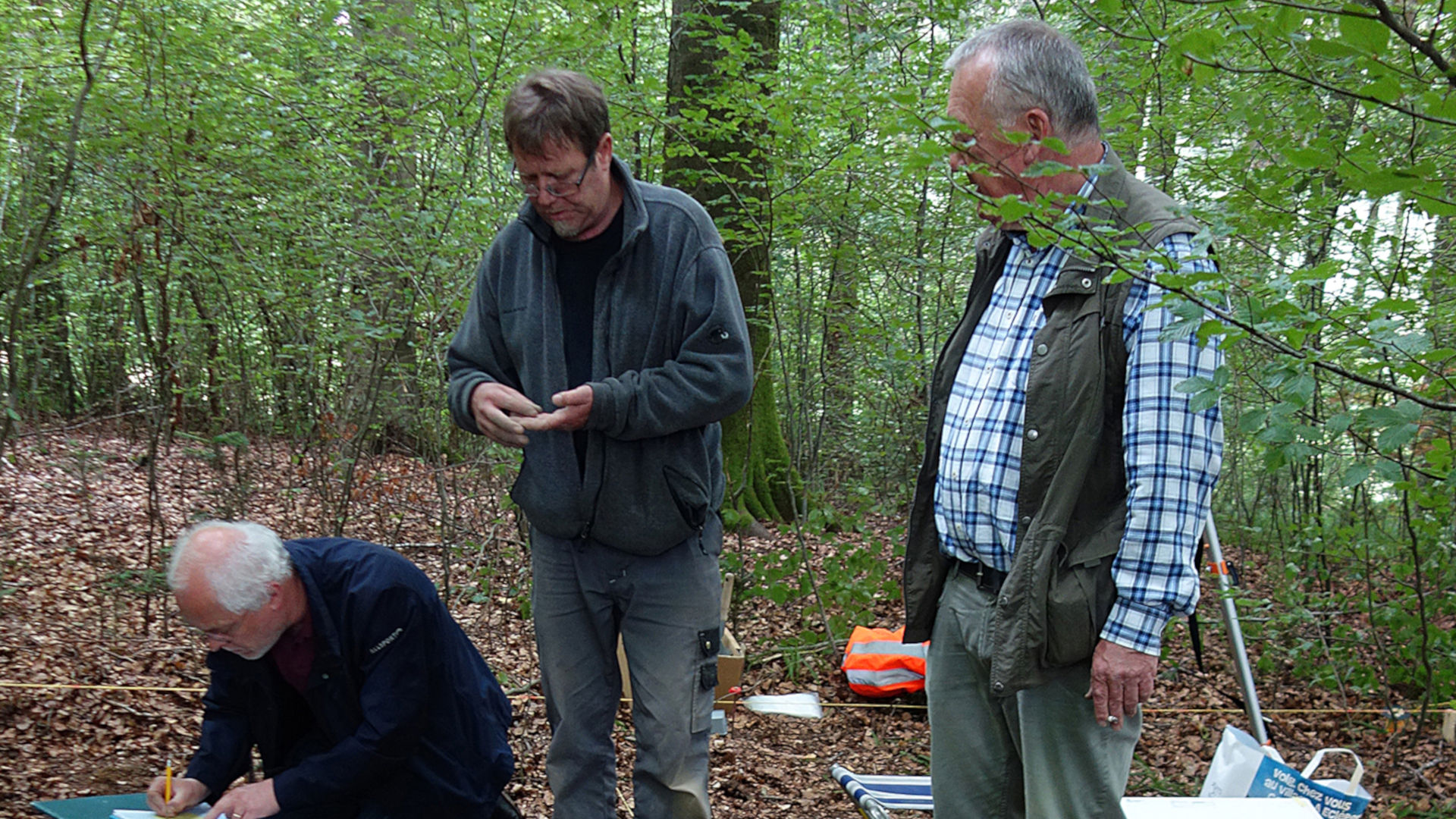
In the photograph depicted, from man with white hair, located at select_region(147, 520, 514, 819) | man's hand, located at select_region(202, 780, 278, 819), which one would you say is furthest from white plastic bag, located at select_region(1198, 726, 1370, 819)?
man's hand, located at select_region(202, 780, 278, 819)

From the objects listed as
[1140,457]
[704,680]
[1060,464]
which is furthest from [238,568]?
[1140,457]

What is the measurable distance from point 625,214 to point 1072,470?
120 cm

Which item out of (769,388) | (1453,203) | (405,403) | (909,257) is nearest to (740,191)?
(909,257)

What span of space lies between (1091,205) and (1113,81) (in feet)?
12.1

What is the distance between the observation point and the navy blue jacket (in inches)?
92.6

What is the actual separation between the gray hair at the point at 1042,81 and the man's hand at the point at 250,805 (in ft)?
6.52

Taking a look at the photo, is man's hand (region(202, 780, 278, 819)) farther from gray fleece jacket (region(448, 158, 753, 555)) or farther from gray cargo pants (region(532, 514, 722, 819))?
gray fleece jacket (region(448, 158, 753, 555))

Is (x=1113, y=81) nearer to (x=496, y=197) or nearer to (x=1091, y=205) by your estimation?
(x=496, y=197)

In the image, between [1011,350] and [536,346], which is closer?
[1011,350]

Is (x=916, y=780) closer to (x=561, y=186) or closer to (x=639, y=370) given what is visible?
(x=639, y=370)

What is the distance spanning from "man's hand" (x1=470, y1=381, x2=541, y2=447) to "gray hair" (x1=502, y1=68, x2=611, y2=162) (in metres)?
0.52

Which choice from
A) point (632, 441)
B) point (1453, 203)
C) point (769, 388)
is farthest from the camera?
point (769, 388)

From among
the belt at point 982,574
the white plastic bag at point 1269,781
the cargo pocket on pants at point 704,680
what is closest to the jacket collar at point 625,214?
the cargo pocket on pants at point 704,680

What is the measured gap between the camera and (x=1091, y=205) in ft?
6.30
